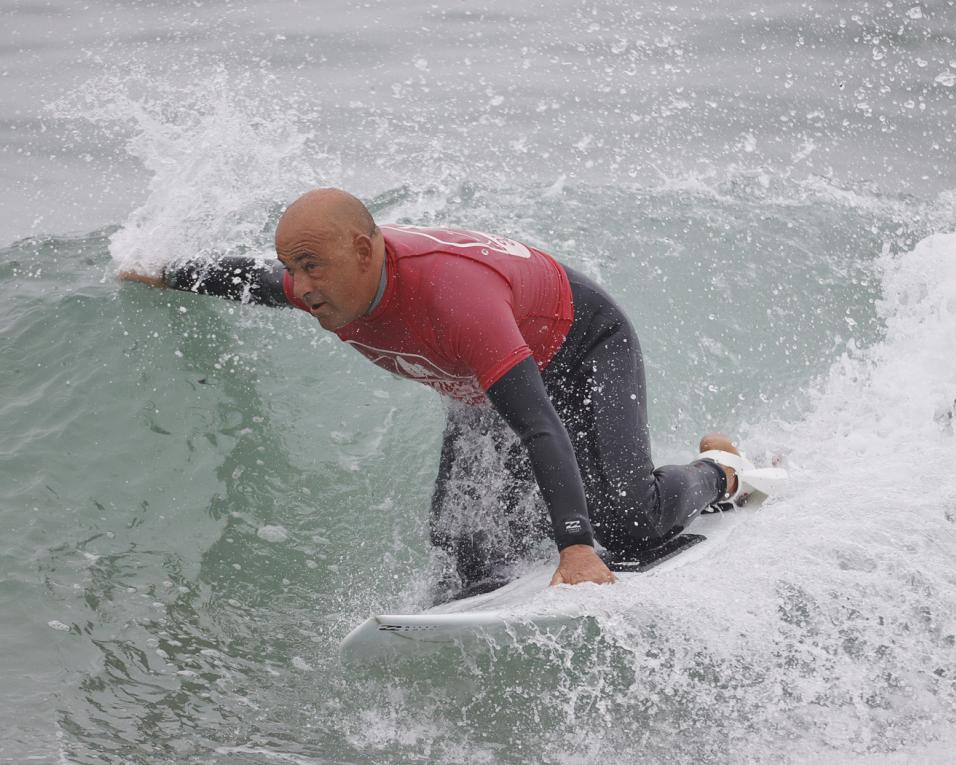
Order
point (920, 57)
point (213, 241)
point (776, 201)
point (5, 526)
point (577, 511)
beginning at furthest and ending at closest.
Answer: point (920, 57) < point (776, 201) < point (213, 241) < point (5, 526) < point (577, 511)

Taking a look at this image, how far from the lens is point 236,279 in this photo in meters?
4.80

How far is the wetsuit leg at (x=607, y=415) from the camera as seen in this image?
13.5 ft

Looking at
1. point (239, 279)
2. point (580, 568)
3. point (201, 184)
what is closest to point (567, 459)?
point (580, 568)

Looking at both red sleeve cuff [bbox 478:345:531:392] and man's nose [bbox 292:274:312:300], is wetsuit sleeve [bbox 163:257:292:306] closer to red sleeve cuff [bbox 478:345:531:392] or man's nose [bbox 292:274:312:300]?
man's nose [bbox 292:274:312:300]

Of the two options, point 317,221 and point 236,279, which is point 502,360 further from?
point 236,279

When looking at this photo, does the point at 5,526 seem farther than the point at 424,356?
Yes

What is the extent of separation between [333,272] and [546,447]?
2.77 ft

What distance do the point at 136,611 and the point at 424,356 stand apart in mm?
1557

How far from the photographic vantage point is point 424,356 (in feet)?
12.6

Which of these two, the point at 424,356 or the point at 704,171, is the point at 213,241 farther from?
the point at 704,171

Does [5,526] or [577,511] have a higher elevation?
[577,511]

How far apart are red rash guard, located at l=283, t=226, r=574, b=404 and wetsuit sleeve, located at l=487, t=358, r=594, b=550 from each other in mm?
52

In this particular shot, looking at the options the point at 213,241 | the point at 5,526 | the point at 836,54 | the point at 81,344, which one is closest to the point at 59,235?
the point at 81,344

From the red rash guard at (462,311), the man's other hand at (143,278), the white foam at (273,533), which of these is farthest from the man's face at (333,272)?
the man's other hand at (143,278)
